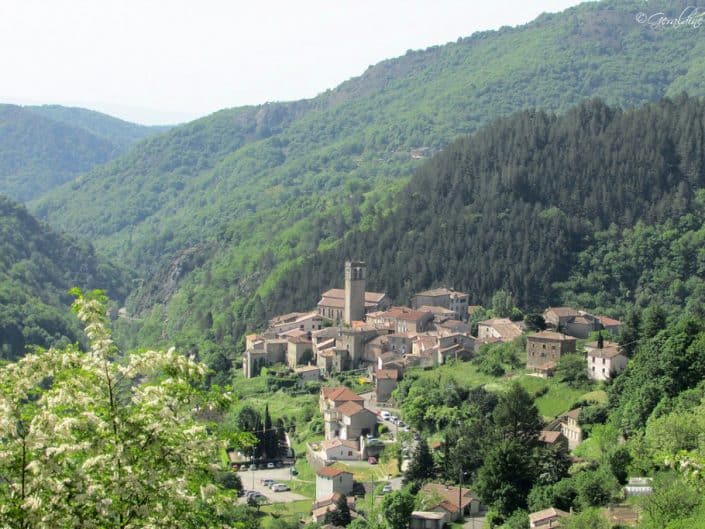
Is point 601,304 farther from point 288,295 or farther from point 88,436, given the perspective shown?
point 88,436

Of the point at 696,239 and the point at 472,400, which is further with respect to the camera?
the point at 696,239

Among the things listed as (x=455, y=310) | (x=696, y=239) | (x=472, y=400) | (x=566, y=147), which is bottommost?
(x=472, y=400)

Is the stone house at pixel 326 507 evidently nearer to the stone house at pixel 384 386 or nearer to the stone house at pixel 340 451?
the stone house at pixel 340 451

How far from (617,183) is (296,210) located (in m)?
58.5

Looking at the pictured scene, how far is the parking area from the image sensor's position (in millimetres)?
50562

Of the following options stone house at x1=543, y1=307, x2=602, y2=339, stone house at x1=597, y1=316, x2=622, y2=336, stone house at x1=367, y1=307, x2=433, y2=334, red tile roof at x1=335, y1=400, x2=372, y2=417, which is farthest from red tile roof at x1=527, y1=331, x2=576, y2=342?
stone house at x1=367, y1=307, x2=433, y2=334

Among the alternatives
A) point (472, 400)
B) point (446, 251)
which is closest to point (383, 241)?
point (446, 251)

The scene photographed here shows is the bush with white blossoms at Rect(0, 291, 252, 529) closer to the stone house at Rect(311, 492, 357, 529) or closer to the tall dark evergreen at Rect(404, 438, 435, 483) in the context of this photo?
the stone house at Rect(311, 492, 357, 529)

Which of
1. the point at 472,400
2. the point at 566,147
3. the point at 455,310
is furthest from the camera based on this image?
the point at 566,147

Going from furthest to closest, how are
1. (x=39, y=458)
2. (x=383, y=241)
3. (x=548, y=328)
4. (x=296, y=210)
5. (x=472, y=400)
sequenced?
(x=296, y=210)
(x=383, y=241)
(x=548, y=328)
(x=472, y=400)
(x=39, y=458)

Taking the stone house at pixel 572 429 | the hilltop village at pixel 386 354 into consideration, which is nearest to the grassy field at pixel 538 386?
the hilltop village at pixel 386 354

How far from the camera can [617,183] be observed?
10212 centimetres

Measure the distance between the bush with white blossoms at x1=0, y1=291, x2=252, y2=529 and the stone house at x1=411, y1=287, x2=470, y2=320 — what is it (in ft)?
225

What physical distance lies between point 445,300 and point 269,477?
30051 mm
